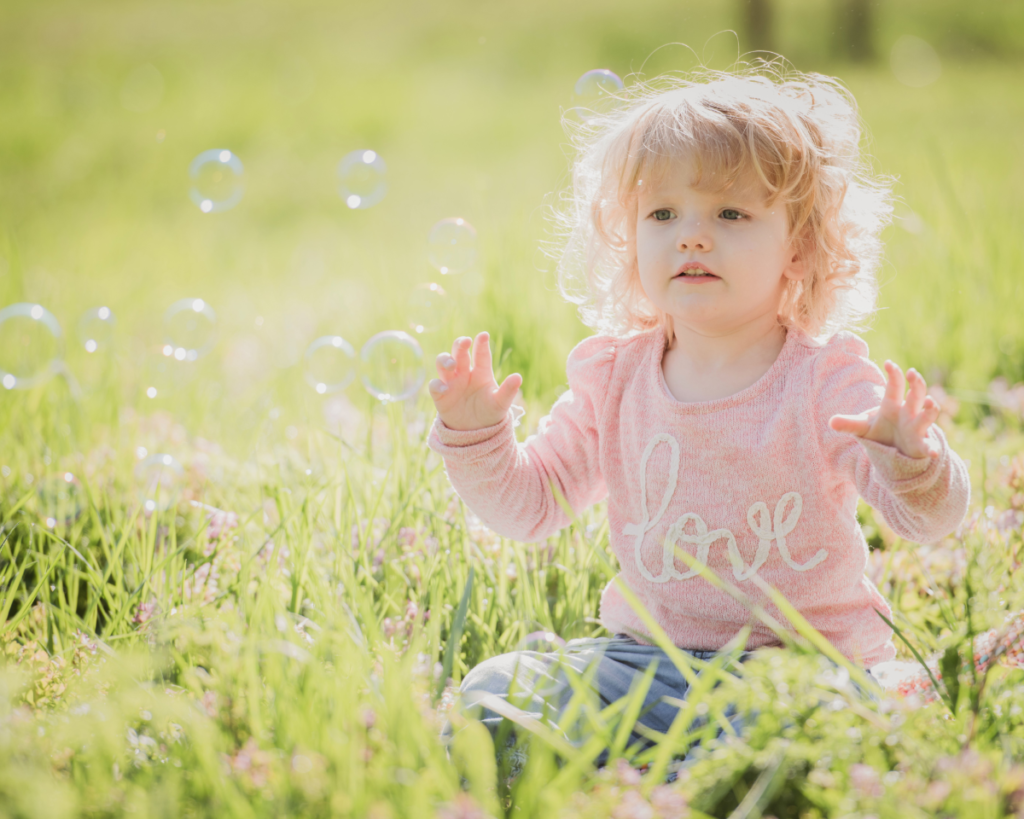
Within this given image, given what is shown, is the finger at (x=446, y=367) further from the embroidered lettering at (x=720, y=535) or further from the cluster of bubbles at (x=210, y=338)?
the cluster of bubbles at (x=210, y=338)

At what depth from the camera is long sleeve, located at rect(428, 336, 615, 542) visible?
1.93m

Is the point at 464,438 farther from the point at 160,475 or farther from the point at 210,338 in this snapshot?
the point at 210,338

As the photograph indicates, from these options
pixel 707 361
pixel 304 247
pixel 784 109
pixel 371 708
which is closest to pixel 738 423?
pixel 707 361

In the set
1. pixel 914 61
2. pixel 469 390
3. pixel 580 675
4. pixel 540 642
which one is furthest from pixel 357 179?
pixel 914 61

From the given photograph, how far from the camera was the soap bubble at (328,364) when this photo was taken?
287cm

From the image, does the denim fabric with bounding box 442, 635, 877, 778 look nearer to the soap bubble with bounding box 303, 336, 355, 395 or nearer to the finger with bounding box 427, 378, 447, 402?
the finger with bounding box 427, 378, 447, 402

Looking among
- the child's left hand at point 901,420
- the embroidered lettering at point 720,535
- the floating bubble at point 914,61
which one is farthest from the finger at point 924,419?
the floating bubble at point 914,61

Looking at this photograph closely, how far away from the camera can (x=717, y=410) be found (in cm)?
186

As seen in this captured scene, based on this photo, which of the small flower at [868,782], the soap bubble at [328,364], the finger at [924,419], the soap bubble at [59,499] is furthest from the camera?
the soap bubble at [328,364]

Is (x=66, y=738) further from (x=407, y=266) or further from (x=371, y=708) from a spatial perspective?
(x=407, y=266)

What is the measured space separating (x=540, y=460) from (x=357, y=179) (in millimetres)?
1645

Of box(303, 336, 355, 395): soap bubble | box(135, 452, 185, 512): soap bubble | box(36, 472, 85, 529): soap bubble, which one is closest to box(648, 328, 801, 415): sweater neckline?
box(303, 336, 355, 395): soap bubble

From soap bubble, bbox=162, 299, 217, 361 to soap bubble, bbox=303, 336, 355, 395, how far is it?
0.56 m

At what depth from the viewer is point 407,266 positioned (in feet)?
15.9
